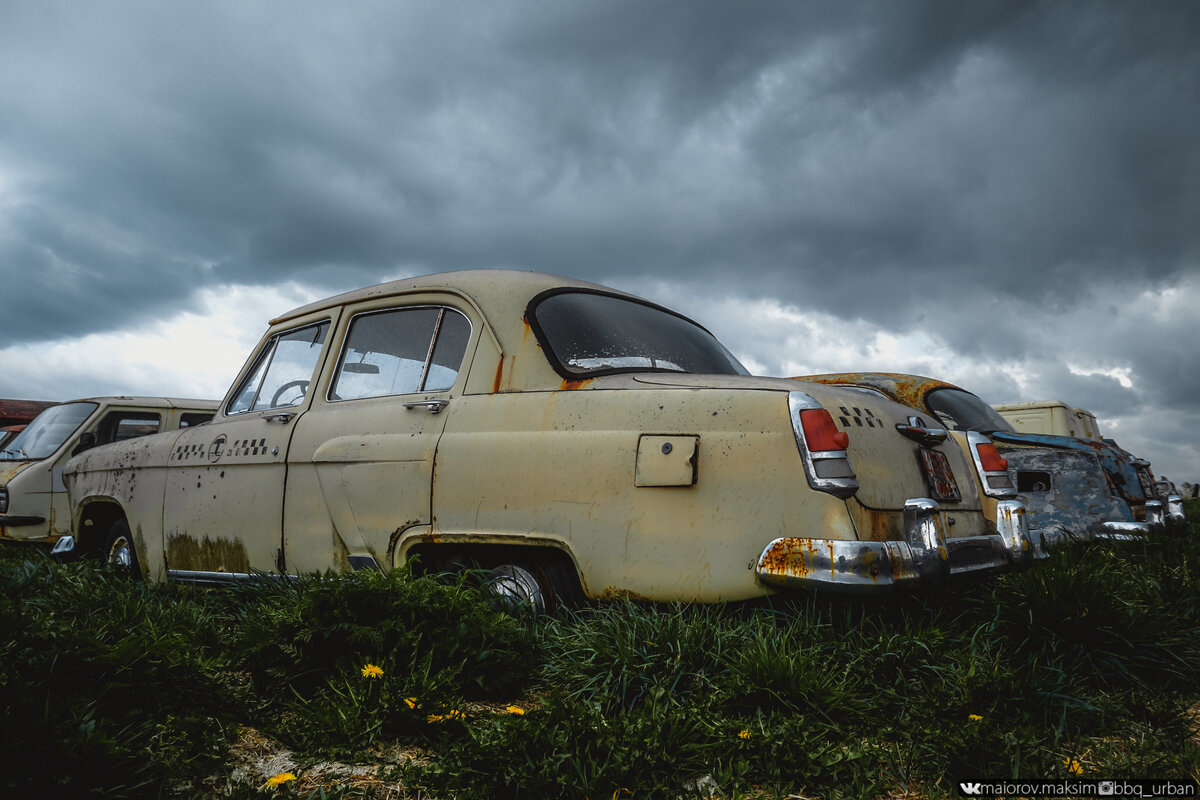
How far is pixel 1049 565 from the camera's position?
10.8ft

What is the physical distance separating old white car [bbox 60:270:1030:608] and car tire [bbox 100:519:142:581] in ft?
1.63

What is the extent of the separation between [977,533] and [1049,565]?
421 mm

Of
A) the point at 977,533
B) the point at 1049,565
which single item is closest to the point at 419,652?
the point at 977,533

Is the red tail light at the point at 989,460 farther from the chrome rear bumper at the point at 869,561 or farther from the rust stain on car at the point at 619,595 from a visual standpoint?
the rust stain on car at the point at 619,595

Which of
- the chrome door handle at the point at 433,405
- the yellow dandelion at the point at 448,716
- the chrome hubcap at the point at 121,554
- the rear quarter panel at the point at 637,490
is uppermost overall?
the chrome door handle at the point at 433,405

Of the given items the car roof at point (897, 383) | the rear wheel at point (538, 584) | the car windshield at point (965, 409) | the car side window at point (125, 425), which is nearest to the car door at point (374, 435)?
the rear wheel at point (538, 584)

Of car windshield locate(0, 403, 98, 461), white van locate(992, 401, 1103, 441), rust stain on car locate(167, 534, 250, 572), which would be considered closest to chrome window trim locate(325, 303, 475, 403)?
rust stain on car locate(167, 534, 250, 572)

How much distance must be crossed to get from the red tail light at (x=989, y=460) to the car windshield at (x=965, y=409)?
260 centimetres

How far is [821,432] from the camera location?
2471 mm

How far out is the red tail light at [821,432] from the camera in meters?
2.46

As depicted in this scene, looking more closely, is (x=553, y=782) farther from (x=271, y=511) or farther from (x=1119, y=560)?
(x=1119, y=560)

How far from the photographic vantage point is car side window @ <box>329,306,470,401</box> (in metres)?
3.31

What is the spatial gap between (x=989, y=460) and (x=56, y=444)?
7.86 metres

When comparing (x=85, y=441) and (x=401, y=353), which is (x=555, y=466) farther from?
(x=85, y=441)
